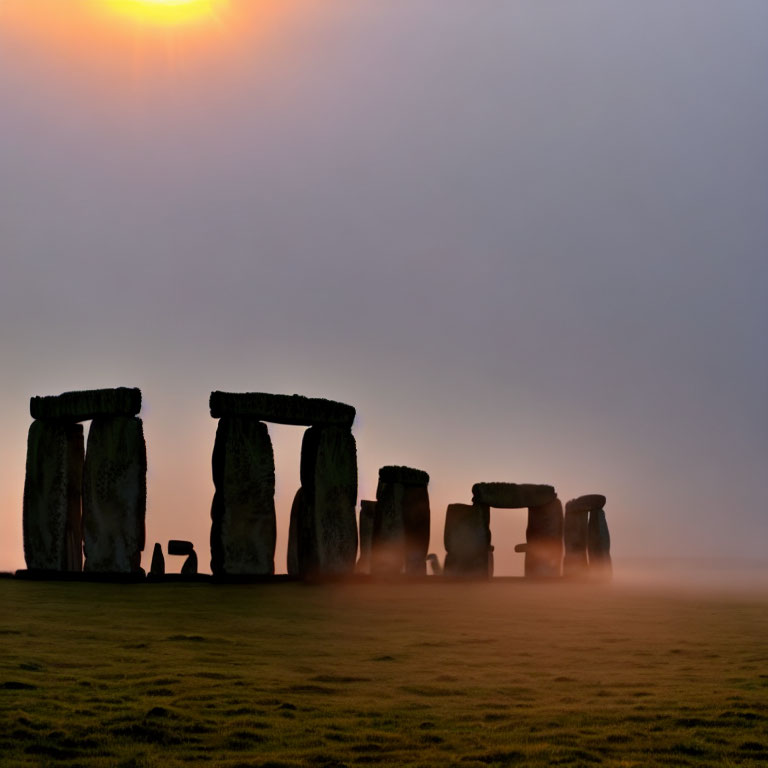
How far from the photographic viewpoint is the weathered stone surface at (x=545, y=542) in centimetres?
2336

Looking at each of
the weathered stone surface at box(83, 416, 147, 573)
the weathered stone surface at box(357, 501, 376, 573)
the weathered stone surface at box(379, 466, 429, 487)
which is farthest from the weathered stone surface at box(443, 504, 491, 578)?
the weathered stone surface at box(83, 416, 147, 573)

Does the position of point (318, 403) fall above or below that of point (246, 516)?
above

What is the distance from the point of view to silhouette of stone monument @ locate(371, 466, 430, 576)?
2075 cm

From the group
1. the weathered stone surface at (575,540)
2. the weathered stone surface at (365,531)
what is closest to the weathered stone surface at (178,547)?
the weathered stone surface at (365,531)

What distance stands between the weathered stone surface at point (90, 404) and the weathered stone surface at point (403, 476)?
5.80m

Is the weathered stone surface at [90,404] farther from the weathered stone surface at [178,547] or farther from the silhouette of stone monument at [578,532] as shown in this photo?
the silhouette of stone monument at [578,532]

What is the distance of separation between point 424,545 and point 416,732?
586 inches

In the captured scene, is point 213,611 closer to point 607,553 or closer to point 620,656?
point 620,656

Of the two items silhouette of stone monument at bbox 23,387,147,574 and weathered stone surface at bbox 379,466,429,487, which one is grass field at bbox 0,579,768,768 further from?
weathered stone surface at bbox 379,466,429,487

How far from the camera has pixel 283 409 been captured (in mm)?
16859

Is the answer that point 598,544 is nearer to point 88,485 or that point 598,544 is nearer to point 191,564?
point 191,564

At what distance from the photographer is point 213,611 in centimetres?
1246

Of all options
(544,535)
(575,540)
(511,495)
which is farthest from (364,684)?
(575,540)

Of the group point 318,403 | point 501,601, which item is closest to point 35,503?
point 318,403
